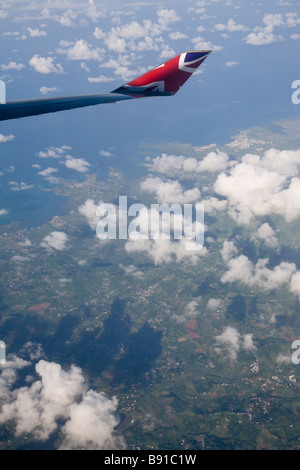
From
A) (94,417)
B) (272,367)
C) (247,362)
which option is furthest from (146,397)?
(272,367)

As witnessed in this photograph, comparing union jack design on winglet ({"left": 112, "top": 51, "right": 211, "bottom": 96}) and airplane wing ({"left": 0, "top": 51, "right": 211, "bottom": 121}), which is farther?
union jack design on winglet ({"left": 112, "top": 51, "right": 211, "bottom": 96})

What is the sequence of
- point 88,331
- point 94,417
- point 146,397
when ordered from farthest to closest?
point 88,331, point 146,397, point 94,417

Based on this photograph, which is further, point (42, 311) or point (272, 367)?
point (42, 311)

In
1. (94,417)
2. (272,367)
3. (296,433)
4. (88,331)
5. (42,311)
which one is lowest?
(296,433)

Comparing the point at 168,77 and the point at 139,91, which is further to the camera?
the point at 139,91

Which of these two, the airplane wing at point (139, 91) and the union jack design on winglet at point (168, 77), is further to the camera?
the union jack design on winglet at point (168, 77)

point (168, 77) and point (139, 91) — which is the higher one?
point (168, 77)

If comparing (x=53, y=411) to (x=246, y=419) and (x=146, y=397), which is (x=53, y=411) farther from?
(x=246, y=419)
